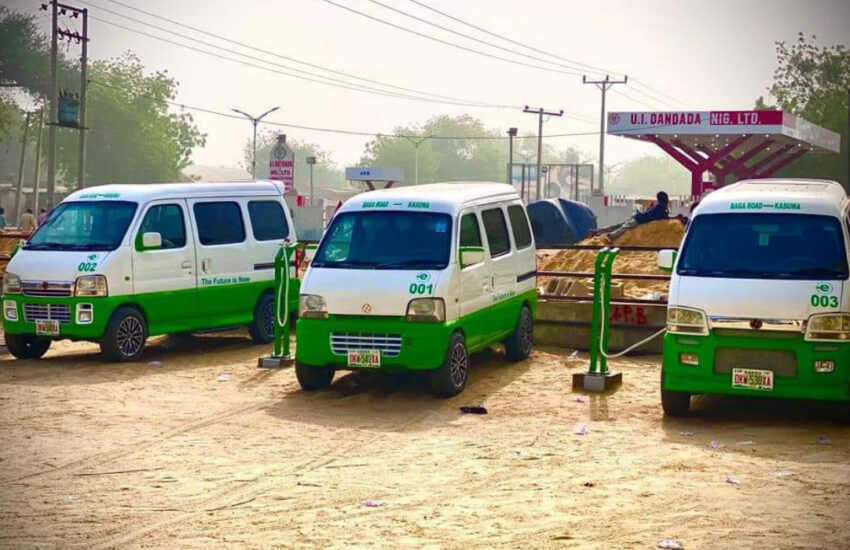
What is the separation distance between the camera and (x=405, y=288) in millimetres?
12609

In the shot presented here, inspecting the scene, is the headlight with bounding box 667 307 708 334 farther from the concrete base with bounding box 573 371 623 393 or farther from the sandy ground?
the concrete base with bounding box 573 371 623 393

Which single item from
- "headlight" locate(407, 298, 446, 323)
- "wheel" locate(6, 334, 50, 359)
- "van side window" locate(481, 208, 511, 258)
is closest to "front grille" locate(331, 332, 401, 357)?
"headlight" locate(407, 298, 446, 323)

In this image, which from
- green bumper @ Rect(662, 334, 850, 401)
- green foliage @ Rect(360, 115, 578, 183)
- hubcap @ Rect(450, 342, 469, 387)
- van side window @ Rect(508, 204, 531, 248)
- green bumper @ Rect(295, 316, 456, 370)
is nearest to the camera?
green bumper @ Rect(662, 334, 850, 401)

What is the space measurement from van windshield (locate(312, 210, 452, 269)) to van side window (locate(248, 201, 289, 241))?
3.76m

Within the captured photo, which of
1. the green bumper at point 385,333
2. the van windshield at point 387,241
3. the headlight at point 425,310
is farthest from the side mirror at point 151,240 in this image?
the headlight at point 425,310

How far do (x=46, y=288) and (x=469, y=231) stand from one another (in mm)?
5403

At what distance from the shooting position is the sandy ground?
305 inches

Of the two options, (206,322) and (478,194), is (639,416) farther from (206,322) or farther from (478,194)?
(206,322)

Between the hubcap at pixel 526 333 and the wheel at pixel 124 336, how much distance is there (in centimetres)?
478

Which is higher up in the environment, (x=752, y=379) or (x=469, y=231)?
(x=469, y=231)

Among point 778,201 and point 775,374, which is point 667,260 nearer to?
point 778,201

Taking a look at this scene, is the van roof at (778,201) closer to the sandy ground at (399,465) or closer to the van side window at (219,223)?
the sandy ground at (399,465)

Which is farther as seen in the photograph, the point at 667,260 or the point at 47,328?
the point at 47,328

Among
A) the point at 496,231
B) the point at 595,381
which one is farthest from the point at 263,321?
the point at 595,381
